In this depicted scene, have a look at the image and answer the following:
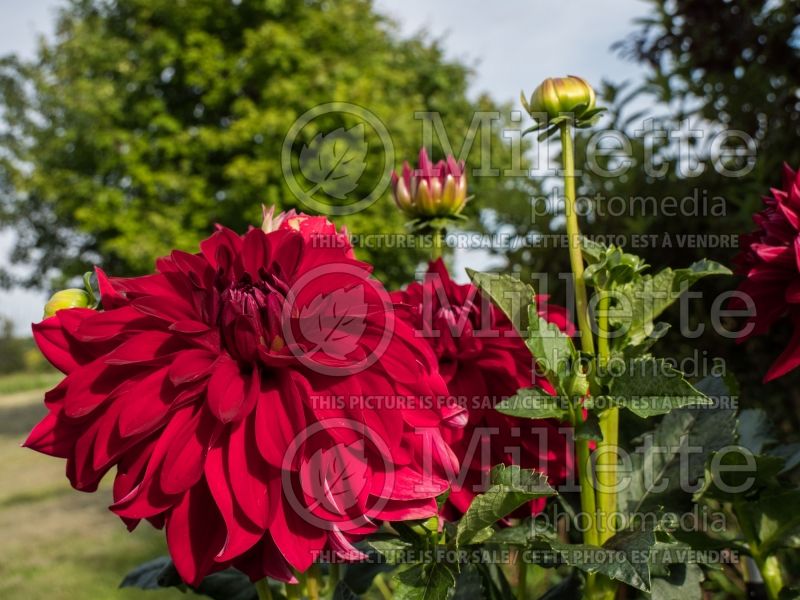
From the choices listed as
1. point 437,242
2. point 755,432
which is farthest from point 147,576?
point 755,432

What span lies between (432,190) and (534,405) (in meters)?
0.43

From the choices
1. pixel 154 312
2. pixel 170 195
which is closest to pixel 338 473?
pixel 154 312

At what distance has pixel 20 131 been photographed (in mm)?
11945

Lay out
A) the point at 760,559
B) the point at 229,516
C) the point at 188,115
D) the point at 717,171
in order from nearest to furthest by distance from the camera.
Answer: the point at 229,516 < the point at 760,559 < the point at 717,171 < the point at 188,115

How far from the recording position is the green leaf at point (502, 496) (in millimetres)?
566

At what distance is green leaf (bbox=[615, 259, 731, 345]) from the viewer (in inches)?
25.0

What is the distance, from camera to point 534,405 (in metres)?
0.60

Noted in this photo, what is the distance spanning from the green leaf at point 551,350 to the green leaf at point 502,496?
0.08 metres

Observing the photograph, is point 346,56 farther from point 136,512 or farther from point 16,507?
point 136,512

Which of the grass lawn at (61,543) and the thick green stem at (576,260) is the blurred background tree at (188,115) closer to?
the grass lawn at (61,543)

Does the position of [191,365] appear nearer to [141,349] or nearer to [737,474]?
[141,349]

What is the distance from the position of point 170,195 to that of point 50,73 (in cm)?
330

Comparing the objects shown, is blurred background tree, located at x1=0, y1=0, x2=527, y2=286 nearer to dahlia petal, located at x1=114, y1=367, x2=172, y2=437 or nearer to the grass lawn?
the grass lawn

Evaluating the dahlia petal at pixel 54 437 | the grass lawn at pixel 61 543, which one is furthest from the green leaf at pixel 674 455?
the grass lawn at pixel 61 543
